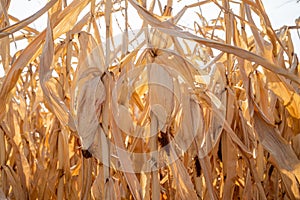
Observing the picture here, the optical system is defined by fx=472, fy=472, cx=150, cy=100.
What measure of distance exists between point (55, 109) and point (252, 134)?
1.04ft

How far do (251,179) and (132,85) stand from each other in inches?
9.0

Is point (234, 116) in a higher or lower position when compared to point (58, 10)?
lower

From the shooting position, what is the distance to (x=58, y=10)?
0.64m

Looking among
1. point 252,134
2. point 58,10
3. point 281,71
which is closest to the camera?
point 281,71

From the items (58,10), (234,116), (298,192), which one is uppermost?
(58,10)

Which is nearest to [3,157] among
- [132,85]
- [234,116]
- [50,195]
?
[50,195]

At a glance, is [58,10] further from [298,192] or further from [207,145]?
[298,192]

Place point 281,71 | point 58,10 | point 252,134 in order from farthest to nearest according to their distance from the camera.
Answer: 1. point 252,134
2. point 58,10
3. point 281,71

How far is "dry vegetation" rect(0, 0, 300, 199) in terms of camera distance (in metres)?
0.57

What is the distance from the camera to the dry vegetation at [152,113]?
57 cm

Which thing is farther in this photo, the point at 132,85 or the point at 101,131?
the point at 132,85

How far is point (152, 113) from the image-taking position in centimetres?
59

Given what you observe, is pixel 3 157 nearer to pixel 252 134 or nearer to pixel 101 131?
pixel 101 131

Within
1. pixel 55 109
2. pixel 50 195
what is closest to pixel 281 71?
pixel 55 109
